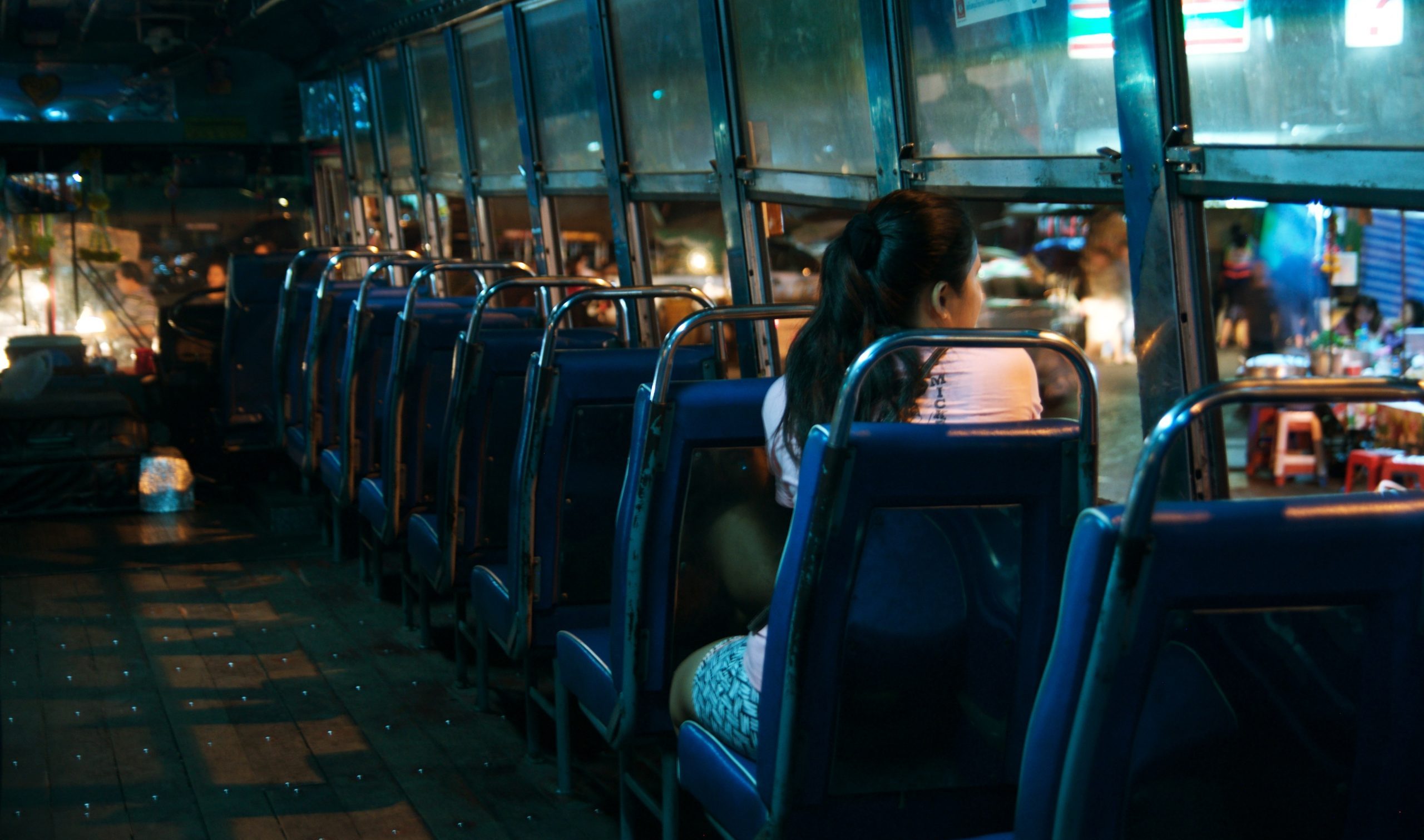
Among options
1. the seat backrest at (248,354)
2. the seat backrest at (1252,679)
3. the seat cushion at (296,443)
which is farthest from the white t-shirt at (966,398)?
the seat backrest at (248,354)

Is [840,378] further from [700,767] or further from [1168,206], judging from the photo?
[1168,206]

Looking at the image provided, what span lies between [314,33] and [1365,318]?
8124mm

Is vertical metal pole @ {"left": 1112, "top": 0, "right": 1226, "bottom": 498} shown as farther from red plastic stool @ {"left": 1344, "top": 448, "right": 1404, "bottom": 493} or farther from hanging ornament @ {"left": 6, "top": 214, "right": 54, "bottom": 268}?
hanging ornament @ {"left": 6, "top": 214, "right": 54, "bottom": 268}

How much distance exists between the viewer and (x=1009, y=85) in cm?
346

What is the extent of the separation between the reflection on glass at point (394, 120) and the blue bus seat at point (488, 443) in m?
4.87

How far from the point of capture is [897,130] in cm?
386

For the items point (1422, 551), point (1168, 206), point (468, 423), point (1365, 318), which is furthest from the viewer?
point (468, 423)

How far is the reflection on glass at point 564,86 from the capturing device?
20.0ft

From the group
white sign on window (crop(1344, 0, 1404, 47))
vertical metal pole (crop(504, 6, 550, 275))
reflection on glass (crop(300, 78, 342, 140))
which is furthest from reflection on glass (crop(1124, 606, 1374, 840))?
reflection on glass (crop(300, 78, 342, 140))

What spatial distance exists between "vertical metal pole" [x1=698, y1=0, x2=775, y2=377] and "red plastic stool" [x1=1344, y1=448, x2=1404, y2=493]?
1.90m

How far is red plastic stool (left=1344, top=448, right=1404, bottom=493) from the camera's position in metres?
3.24

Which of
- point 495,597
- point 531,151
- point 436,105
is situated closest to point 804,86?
point 495,597

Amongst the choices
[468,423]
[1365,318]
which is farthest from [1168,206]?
[468,423]

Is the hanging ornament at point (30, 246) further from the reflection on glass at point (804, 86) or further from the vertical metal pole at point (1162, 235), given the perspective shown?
the vertical metal pole at point (1162, 235)
